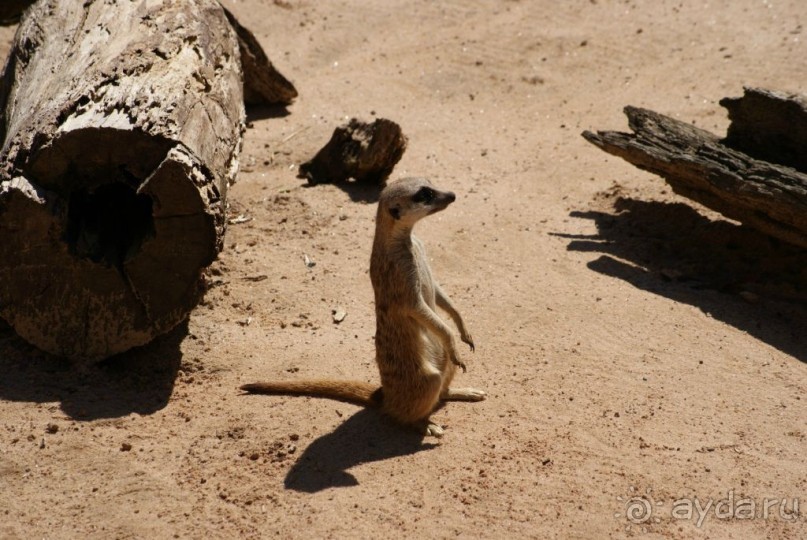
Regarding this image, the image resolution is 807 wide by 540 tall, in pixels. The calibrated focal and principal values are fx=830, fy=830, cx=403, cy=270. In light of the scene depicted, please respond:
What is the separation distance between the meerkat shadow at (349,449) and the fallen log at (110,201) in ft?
2.91

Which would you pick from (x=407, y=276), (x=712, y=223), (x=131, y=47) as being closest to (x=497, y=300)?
(x=407, y=276)

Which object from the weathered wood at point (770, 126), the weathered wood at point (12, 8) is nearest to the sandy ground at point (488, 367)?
the weathered wood at point (770, 126)

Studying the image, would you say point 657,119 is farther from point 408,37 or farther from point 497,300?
point 408,37

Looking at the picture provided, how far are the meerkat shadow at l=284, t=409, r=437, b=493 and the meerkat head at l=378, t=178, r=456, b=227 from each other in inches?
34.6

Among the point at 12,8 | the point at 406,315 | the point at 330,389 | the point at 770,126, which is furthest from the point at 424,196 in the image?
the point at 12,8

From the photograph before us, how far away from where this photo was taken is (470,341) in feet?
12.3

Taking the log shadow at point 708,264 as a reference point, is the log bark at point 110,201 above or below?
above

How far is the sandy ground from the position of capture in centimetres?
304

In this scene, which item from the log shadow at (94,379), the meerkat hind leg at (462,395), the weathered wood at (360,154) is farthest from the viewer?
the weathered wood at (360,154)

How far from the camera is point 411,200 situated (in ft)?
11.2

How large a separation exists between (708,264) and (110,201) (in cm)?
336

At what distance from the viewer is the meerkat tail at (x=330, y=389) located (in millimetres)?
3662

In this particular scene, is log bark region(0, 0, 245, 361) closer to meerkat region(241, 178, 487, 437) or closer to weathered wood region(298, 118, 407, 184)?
meerkat region(241, 178, 487, 437)

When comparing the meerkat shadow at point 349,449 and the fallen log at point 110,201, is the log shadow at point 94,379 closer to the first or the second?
the fallen log at point 110,201
